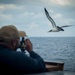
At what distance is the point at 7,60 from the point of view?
1681 mm

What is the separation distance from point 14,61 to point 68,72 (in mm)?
444

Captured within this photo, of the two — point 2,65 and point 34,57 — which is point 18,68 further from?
point 34,57

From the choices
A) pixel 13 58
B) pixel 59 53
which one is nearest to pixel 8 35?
pixel 13 58

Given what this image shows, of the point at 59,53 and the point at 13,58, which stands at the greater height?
the point at 13,58

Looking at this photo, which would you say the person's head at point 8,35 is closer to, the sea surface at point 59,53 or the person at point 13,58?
the person at point 13,58

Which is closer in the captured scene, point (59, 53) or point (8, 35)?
point (8, 35)

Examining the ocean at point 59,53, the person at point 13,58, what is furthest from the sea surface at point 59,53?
the person at point 13,58

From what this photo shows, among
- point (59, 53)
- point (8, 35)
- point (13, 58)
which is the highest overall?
point (8, 35)

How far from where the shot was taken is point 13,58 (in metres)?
1.69

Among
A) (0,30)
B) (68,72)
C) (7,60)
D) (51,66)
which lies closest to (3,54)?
(7,60)

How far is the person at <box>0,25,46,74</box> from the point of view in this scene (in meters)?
1.66

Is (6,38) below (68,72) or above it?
above

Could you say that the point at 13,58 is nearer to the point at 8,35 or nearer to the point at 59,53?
the point at 8,35

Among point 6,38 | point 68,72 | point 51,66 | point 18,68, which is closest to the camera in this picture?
point 68,72
